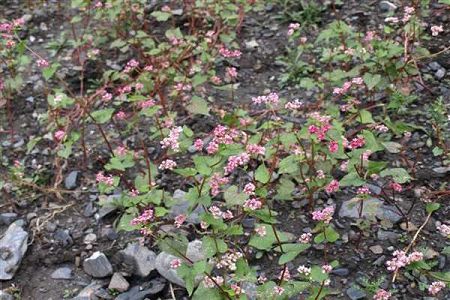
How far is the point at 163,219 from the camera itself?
137 inches

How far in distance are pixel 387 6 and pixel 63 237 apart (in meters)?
2.86

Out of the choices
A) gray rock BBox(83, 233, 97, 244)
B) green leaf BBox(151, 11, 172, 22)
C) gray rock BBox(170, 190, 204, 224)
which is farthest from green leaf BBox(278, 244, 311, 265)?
green leaf BBox(151, 11, 172, 22)

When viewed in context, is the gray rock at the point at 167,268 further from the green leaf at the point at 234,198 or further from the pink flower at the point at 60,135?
the pink flower at the point at 60,135

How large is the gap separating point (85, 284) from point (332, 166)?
57.6 inches

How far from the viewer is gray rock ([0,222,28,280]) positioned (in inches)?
134

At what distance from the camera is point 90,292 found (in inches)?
128

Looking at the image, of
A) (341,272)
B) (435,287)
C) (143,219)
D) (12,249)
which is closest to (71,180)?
(12,249)

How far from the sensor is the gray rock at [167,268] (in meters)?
3.19

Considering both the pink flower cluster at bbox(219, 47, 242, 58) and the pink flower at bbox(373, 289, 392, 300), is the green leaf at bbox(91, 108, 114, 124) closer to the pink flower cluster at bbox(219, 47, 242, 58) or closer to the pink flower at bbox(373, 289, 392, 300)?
the pink flower cluster at bbox(219, 47, 242, 58)

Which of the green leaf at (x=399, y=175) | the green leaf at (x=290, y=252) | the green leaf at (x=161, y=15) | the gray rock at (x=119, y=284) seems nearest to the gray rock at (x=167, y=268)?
the gray rock at (x=119, y=284)

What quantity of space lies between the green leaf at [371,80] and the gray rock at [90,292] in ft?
6.30

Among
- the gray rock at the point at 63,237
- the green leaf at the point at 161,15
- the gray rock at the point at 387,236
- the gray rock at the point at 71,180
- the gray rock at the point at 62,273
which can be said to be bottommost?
the gray rock at the point at 62,273

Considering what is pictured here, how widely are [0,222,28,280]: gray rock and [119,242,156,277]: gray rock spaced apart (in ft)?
1.88

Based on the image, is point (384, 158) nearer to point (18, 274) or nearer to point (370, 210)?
point (370, 210)
